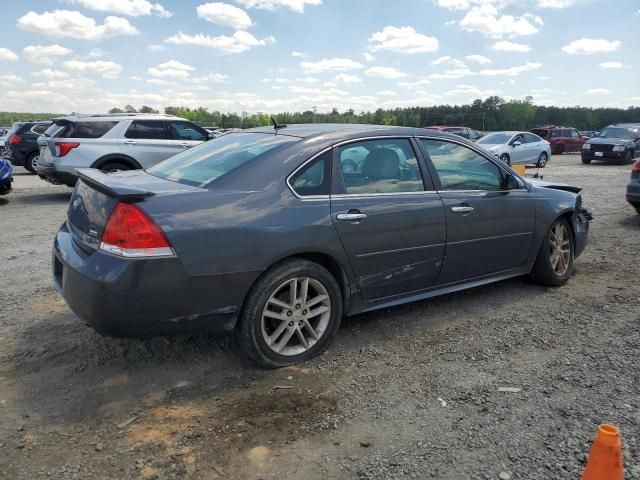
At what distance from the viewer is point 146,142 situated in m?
10.6

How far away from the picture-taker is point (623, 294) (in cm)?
490

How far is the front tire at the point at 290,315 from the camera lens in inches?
128

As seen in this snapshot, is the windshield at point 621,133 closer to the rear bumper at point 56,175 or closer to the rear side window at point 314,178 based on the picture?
the rear bumper at point 56,175

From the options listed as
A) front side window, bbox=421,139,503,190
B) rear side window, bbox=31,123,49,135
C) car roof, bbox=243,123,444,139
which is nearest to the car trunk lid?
car roof, bbox=243,123,444,139

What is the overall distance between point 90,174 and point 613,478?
339 cm

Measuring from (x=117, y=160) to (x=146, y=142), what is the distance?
68cm

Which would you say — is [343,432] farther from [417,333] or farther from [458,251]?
[458,251]

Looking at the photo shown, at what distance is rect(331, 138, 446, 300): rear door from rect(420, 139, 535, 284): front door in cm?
16

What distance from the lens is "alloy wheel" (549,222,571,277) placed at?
16.6 ft

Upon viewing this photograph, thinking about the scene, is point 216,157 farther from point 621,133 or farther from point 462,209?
point 621,133

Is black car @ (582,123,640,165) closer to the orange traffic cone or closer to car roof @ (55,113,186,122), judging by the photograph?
car roof @ (55,113,186,122)

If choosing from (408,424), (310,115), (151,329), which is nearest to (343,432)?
(408,424)

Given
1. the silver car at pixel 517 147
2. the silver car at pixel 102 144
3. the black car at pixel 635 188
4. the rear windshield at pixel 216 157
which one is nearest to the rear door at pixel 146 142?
the silver car at pixel 102 144

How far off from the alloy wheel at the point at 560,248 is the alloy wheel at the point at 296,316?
8.64ft
